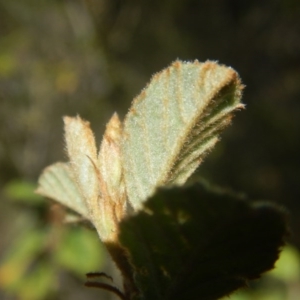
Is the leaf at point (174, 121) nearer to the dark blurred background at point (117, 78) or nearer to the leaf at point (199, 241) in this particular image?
the leaf at point (199, 241)

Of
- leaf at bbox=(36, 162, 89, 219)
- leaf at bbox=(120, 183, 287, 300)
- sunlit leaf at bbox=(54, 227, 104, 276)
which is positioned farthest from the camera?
sunlit leaf at bbox=(54, 227, 104, 276)

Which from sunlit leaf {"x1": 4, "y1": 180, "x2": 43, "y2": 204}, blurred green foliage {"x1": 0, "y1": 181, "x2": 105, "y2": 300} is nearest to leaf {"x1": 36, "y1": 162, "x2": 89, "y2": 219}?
blurred green foliage {"x1": 0, "y1": 181, "x2": 105, "y2": 300}

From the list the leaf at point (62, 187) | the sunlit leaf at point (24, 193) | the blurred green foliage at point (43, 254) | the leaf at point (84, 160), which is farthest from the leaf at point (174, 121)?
the sunlit leaf at point (24, 193)

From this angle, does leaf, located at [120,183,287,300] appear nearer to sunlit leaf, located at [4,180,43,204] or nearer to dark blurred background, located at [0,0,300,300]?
dark blurred background, located at [0,0,300,300]

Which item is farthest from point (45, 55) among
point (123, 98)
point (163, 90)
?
point (163, 90)

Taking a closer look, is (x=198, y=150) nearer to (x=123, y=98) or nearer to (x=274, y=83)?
(x=123, y=98)
